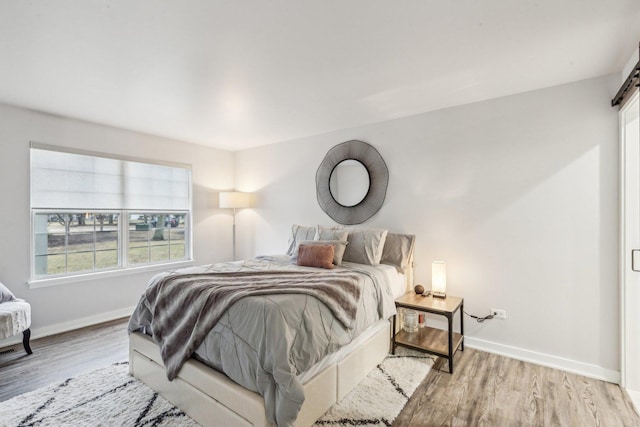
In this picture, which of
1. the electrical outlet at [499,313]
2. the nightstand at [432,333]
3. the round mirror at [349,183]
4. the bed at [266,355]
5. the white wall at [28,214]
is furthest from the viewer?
the round mirror at [349,183]

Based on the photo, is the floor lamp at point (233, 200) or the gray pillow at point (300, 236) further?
the floor lamp at point (233, 200)

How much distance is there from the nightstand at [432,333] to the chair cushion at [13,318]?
11.2 ft

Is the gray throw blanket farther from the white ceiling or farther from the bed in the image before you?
the white ceiling

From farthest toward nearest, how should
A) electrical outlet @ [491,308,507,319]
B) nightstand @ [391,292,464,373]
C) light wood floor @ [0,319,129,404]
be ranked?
1. electrical outlet @ [491,308,507,319]
2. nightstand @ [391,292,464,373]
3. light wood floor @ [0,319,129,404]

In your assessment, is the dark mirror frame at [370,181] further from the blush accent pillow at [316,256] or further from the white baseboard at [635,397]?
the white baseboard at [635,397]

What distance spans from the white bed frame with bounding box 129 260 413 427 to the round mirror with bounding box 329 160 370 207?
5.99 feet

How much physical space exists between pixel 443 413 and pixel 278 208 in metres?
3.42

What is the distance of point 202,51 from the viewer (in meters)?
2.11

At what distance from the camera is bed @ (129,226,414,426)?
5.30ft

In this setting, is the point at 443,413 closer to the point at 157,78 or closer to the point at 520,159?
the point at 520,159

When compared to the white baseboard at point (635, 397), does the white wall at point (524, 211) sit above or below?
→ above

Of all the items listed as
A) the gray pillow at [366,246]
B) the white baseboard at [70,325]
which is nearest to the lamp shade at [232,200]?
the white baseboard at [70,325]

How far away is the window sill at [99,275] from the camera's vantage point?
3338 mm

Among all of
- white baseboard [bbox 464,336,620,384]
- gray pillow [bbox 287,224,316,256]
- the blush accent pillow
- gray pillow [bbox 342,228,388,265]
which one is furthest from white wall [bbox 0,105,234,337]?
white baseboard [bbox 464,336,620,384]
